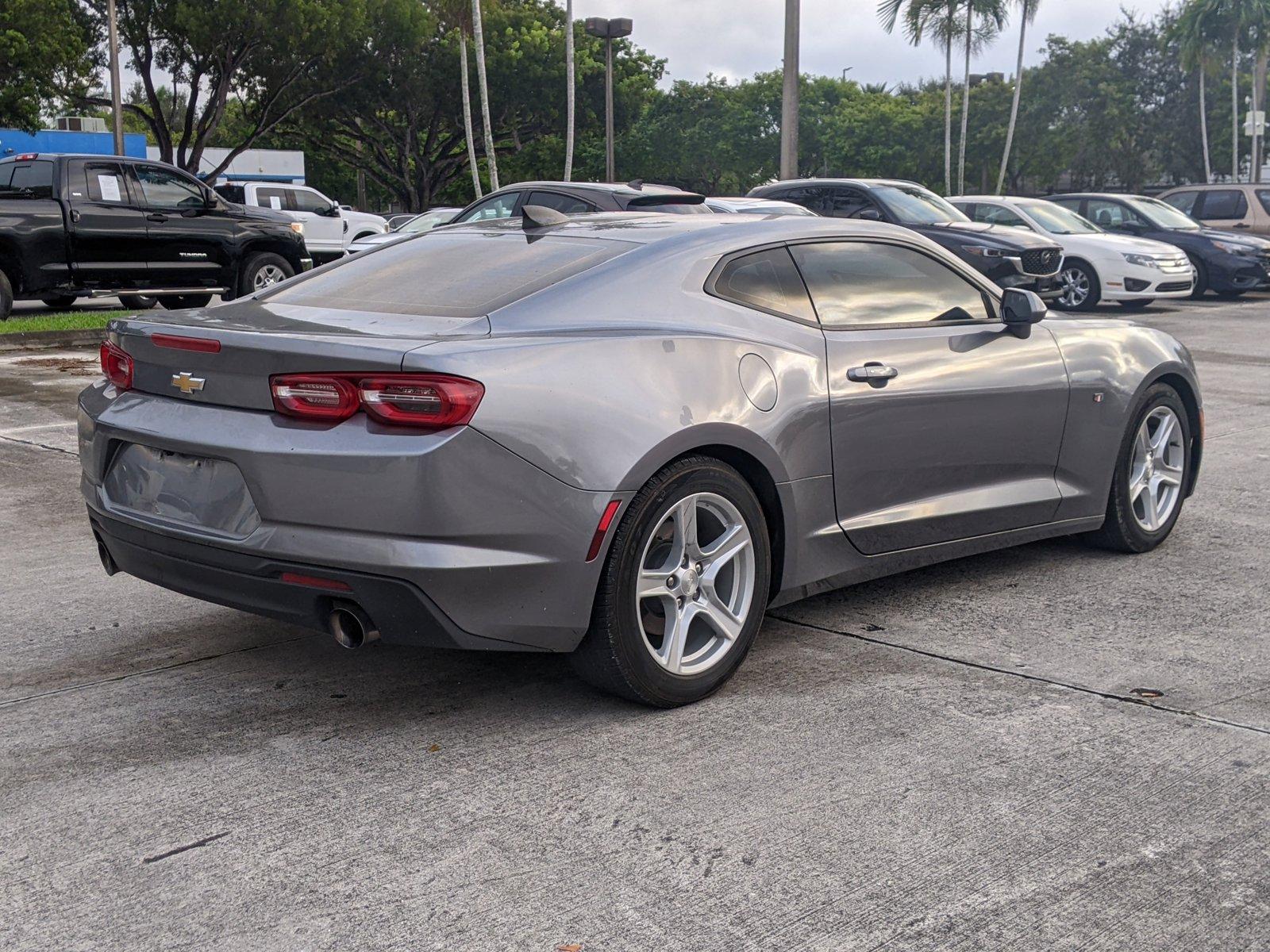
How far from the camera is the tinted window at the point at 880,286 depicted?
4805 millimetres

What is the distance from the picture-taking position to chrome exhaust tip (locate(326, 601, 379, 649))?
3.74 metres

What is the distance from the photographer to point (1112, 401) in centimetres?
577

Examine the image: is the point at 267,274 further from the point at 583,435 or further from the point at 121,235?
the point at 583,435

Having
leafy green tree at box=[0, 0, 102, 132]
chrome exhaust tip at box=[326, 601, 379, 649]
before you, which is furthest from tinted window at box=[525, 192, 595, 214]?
leafy green tree at box=[0, 0, 102, 132]

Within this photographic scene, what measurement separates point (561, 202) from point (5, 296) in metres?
6.90

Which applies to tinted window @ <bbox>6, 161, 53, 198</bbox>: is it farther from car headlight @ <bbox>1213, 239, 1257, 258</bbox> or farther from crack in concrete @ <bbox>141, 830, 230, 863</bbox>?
car headlight @ <bbox>1213, 239, 1257, 258</bbox>

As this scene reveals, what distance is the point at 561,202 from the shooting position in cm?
1301

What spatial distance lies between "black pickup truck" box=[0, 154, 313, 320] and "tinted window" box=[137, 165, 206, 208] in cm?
1

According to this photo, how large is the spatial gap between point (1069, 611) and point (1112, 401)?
105 cm

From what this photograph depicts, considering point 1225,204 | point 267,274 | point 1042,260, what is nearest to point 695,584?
point 267,274

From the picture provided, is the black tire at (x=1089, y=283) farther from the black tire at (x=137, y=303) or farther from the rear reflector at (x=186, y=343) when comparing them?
the rear reflector at (x=186, y=343)

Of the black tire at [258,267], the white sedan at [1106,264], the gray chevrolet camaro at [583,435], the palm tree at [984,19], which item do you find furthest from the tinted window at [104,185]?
the palm tree at [984,19]

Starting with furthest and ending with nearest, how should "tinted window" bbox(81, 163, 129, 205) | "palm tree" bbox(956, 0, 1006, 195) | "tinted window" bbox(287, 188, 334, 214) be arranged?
"palm tree" bbox(956, 0, 1006, 195), "tinted window" bbox(287, 188, 334, 214), "tinted window" bbox(81, 163, 129, 205)

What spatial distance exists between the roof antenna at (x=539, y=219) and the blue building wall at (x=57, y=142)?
38.3 m
